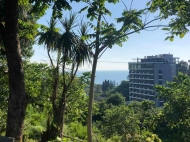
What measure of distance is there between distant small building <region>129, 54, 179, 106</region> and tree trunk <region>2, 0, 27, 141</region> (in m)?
53.1

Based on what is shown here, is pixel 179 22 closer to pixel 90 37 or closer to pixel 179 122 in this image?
pixel 90 37

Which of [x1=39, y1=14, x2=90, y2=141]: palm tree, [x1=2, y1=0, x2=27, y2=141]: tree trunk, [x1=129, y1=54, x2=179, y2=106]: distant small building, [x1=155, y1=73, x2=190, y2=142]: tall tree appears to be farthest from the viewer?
[x1=129, y1=54, x2=179, y2=106]: distant small building

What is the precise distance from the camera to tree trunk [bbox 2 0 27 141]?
129 inches

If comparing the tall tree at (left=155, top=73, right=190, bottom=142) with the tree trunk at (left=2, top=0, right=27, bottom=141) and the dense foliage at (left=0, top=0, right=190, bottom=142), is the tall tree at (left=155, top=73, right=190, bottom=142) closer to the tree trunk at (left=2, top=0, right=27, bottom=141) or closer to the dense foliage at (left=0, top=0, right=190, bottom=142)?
the dense foliage at (left=0, top=0, right=190, bottom=142)

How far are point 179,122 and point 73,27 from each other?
4803 mm

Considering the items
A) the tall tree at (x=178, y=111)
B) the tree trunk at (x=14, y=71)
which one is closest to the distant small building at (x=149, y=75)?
the tall tree at (x=178, y=111)

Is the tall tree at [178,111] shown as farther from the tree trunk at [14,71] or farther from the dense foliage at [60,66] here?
the tree trunk at [14,71]

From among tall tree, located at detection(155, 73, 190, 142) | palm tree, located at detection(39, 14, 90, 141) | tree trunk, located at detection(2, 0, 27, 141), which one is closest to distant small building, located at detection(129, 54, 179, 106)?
tall tree, located at detection(155, 73, 190, 142)

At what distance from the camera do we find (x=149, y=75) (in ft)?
208

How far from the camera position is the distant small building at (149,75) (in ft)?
194

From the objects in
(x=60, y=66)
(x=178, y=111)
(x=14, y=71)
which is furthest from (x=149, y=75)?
(x=14, y=71)

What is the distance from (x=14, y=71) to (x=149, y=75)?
62.4 metres

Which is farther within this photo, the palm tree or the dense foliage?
the palm tree

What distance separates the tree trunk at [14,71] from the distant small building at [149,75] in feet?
174
